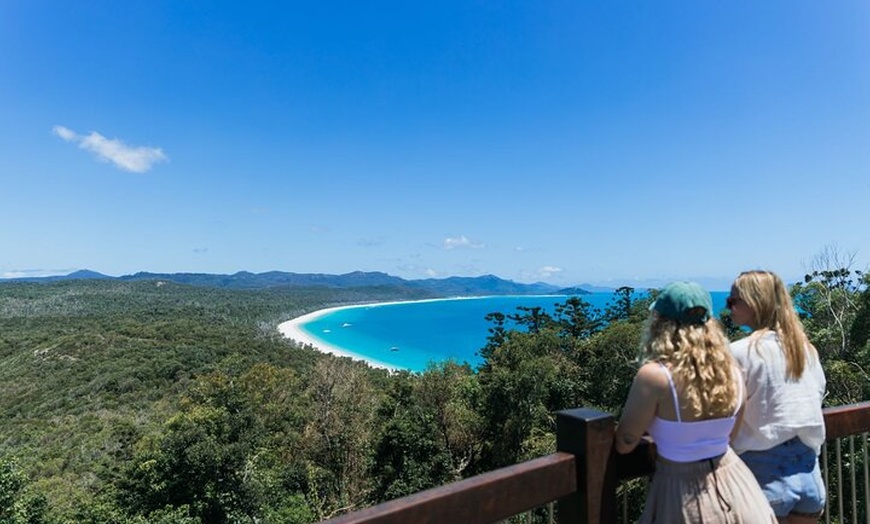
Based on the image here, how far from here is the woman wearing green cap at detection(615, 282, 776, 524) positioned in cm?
130

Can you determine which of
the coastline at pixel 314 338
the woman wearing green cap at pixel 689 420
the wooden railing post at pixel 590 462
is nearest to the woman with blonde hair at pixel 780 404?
the woman wearing green cap at pixel 689 420

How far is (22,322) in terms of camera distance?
65.9 m

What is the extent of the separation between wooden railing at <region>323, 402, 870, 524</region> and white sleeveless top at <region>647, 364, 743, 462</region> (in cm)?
10

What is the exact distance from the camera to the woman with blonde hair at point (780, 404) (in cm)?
161

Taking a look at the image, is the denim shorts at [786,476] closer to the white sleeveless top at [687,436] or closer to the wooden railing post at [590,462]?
the white sleeveless top at [687,436]

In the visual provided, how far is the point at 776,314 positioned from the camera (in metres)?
1.69

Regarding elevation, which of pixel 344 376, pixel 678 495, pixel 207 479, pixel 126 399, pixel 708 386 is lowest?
pixel 126 399

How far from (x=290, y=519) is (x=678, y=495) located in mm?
16536

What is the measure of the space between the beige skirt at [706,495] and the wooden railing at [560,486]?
9 centimetres

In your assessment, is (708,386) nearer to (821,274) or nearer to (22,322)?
(821,274)

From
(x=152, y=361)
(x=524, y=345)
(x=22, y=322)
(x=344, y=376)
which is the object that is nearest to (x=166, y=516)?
(x=344, y=376)

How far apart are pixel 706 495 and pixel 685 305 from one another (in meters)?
0.52

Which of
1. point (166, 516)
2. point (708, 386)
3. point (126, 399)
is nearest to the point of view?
point (708, 386)

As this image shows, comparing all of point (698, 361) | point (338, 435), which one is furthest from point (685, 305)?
point (338, 435)
